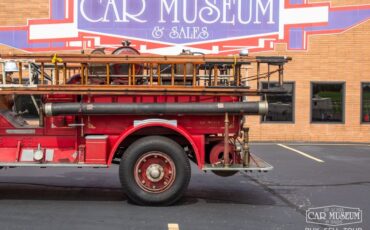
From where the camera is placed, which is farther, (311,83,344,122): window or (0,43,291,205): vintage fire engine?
(311,83,344,122): window

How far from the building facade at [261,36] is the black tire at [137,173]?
36.1ft

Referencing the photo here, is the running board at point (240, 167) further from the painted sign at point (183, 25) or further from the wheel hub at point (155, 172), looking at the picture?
the painted sign at point (183, 25)

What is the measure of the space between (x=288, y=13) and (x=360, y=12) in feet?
8.51

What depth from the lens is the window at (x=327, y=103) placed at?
18.8m

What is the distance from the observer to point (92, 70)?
25.8 feet

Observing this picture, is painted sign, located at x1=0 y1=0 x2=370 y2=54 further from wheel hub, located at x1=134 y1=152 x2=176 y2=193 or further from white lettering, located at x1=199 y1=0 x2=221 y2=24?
wheel hub, located at x1=134 y1=152 x2=176 y2=193

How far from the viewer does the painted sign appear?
1825cm

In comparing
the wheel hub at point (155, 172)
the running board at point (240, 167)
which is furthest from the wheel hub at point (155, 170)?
the running board at point (240, 167)

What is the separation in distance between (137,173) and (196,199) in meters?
1.21

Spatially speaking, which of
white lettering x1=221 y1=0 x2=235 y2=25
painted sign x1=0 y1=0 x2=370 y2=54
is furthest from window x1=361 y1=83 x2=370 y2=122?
white lettering x1=221 y1=0 x2=235 y2=25

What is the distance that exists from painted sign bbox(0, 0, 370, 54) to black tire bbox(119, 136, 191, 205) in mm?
10998

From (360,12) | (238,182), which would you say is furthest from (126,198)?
(360,12)

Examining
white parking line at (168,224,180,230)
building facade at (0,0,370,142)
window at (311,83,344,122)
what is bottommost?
white parking line at (168,224,180,230)

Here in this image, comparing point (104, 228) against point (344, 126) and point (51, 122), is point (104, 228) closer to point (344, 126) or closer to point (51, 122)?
point (51, 122)
